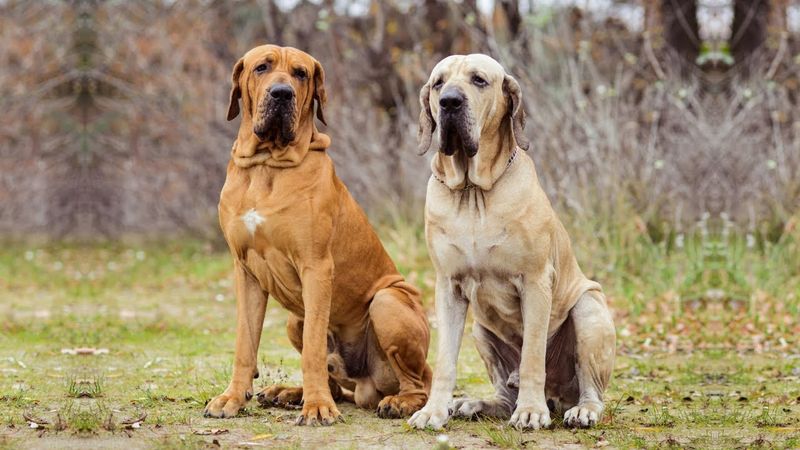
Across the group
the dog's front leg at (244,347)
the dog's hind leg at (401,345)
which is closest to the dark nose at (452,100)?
the dog's hind leg at (401,345)

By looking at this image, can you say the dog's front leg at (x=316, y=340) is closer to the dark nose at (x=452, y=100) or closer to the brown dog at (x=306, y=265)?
the brown dog at (x=306, y=265)

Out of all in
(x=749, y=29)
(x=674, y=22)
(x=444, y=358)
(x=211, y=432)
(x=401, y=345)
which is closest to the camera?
(x=211, y=432)

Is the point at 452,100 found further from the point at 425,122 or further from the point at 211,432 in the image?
the point at 211,432

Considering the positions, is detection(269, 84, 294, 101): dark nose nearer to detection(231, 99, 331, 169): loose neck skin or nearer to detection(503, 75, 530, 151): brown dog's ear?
detection(231, 99, 331, 169): loose neck skin

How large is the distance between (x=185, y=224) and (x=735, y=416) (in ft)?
42.4

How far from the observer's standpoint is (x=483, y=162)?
4.47 m

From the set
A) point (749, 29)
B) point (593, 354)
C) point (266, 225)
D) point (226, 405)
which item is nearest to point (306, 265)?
point (266, 225)

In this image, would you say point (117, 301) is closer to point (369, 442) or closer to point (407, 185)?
point (407, 185)

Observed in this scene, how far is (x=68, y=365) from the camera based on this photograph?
6.18 metres

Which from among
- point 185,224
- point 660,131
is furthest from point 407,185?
point 185,224

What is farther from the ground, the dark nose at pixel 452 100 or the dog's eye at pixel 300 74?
the dog's eye at pixel 300 74

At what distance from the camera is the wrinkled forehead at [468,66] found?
14.5 ft

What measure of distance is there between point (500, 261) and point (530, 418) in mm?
793

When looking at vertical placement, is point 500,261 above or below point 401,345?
above
